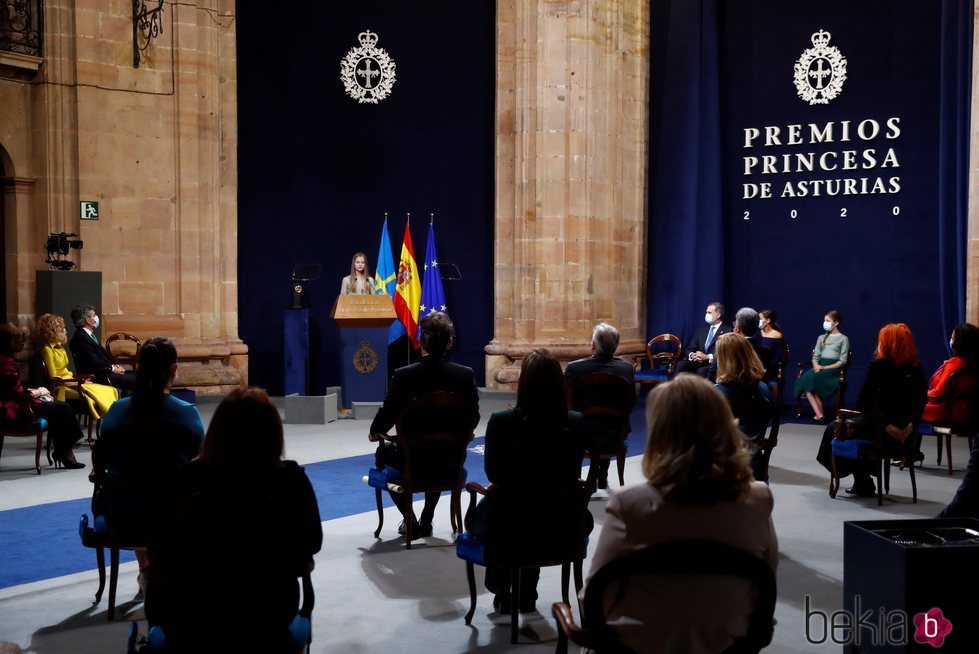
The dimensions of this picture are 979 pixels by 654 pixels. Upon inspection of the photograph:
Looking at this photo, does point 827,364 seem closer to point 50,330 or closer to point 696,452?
point 50,330

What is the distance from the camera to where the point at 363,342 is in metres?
10.2

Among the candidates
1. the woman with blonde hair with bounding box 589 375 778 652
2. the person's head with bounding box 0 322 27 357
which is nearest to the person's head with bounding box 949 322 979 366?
the woman with blonde hair with bounding box 589 375 778 652

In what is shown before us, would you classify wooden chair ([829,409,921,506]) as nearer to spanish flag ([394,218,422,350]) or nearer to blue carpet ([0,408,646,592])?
blue carpet ([0,408,646,592])

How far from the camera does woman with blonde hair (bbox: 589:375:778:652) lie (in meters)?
2.27

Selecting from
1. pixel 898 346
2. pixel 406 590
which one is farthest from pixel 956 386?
pixel 406 590

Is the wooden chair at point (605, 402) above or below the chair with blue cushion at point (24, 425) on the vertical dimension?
above

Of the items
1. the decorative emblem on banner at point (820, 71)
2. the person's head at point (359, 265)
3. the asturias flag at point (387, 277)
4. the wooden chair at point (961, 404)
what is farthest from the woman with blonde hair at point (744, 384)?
the decorative emblem on banner at point (820, 71)

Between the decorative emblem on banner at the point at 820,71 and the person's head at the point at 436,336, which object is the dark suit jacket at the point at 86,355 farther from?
the decorative emblem on banner at the point at 820,71

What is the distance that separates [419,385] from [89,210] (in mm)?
6747

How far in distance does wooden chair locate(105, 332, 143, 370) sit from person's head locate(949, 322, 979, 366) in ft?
23.0

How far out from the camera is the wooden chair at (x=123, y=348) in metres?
9.68

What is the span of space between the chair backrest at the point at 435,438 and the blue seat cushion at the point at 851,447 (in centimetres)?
263

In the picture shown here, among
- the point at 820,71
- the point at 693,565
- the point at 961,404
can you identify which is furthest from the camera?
the point at 820,71

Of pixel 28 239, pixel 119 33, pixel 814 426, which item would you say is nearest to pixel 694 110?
pixel 814 426
